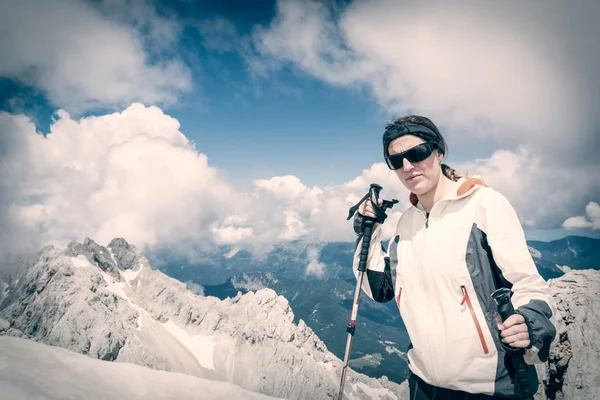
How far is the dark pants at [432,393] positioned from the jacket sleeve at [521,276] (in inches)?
31.7

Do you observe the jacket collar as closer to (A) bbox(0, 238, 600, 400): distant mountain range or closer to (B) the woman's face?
(B) the woman's face

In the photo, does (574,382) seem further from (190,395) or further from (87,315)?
(87,315)

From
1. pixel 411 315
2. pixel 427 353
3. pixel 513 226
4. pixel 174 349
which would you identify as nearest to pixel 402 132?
pixel 513 226

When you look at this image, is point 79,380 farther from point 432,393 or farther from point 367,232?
point 432,393

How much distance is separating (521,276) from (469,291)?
59 centimetres

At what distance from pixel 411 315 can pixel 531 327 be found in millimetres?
1457

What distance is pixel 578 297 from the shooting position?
14.1 m

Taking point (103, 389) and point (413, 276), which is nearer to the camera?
point (413, 276)

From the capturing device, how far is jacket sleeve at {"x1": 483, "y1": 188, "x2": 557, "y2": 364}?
3.04m

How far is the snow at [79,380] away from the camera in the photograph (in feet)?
24.6

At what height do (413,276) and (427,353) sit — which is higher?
(413,276)

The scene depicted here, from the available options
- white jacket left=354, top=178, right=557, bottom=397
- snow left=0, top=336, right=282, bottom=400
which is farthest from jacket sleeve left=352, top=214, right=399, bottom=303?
snow left=0, top=336, right=282, bottom=400

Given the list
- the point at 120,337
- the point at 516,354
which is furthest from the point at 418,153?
the point at 120,337

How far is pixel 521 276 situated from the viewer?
3244mm
